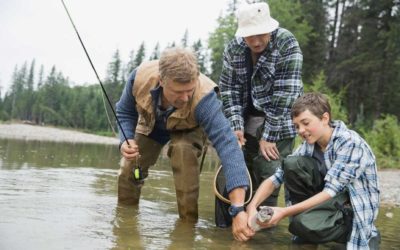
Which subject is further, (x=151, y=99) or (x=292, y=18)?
(x=292, y=18)

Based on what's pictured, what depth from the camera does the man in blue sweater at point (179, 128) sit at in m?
3.14

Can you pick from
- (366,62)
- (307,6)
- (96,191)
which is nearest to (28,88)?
(307,6)

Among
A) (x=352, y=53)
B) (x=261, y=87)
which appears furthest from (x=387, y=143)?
(x=352, y=53)

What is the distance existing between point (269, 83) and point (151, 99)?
40.6 inches

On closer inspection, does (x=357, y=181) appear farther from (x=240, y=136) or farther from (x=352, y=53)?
(x=352, y=53)

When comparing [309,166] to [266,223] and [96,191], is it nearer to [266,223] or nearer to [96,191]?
[266,223]

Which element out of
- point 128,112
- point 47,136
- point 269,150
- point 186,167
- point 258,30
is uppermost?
point 258,30

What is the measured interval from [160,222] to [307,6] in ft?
112

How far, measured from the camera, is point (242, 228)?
3033 mm

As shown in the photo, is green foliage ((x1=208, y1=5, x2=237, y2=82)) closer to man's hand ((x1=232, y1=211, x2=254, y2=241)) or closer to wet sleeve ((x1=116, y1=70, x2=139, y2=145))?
wet sleeve ((x1=116, y1=70, x2=139, y2=145))

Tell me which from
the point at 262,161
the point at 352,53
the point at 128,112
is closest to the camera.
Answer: the point at 262,161

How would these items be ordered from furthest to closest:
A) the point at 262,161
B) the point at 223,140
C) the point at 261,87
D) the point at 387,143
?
the point at 387,143
the point at 261,87
the point at 262,161
the point at 223,140

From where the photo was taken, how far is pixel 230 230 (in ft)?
11.8

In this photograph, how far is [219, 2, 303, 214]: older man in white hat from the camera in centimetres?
380
